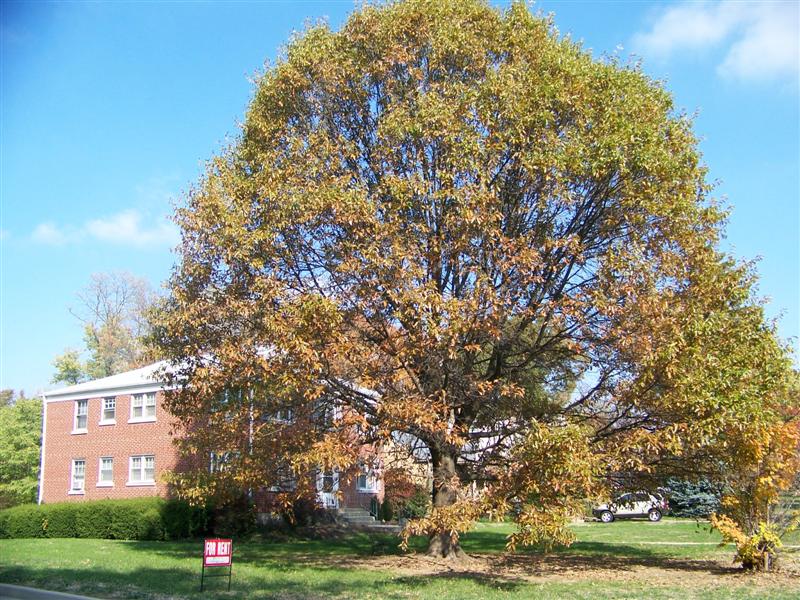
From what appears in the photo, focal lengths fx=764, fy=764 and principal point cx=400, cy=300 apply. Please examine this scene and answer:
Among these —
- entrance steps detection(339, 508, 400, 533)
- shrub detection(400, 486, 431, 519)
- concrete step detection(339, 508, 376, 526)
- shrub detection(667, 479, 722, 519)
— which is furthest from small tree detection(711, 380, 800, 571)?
shrub detection(400, 486, 431, 519)

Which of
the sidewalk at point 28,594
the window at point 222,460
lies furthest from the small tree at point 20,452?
the sidewalk at point 28,594

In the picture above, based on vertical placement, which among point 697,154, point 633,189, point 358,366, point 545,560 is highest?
point 697,154

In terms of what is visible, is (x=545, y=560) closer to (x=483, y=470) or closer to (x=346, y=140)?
(x=483, y=470)

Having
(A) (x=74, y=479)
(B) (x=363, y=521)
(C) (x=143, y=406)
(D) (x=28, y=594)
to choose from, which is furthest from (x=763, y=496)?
(A) (x=74, y=479)

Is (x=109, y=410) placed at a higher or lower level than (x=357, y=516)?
higher

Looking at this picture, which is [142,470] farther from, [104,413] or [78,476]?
[78,476]

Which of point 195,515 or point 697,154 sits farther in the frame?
point 195,515

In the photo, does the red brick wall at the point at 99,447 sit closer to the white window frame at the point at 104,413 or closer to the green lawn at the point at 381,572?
the white window frame at the point at 104,413

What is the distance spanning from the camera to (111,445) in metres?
34.9

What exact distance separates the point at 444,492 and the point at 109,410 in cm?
2341

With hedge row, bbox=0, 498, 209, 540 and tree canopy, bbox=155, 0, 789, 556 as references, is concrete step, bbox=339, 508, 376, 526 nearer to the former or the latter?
hedge row, bbox=0, 498, 209, 540

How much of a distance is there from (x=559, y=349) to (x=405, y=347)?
12.9ft

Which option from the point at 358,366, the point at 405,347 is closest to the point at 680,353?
the point at 405,347

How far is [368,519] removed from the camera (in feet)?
111
